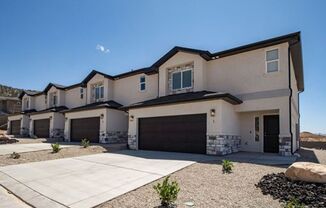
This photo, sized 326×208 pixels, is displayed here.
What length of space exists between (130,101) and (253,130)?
10.9 metres

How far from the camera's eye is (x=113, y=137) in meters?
20.6

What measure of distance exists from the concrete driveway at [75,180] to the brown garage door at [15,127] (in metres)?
28.0

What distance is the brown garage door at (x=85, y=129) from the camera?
21.3 metres

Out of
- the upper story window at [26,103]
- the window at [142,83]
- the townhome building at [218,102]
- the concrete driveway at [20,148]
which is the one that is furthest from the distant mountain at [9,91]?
the window at [142,83]

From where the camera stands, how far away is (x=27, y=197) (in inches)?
236

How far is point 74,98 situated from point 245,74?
20170 mm

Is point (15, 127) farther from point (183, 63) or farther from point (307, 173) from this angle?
point (307, 173)

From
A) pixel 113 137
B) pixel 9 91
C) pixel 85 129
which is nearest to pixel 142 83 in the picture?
pixel 113 137

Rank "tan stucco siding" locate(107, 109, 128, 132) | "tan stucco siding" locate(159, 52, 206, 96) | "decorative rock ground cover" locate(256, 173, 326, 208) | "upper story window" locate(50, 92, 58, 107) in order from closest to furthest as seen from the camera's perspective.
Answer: "decorative rock ground cover" locate(256, 173, 326, 208) < "tan stucco siding" locate(159, 52, 206, 96) < "tan stucco siding" locate(107, 109, 128, 132) < "upper story window" locate(50, 92, 58, 107)

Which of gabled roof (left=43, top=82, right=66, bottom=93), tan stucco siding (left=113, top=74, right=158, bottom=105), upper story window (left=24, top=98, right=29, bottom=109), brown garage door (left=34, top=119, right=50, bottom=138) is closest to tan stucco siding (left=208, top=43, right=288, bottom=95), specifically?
tan stucco siding (left=113, top=74, right=158, bottom=105)

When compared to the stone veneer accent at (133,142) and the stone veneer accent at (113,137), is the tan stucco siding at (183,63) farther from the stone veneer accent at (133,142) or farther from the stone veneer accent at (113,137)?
the stone veneer accent at (113,137)

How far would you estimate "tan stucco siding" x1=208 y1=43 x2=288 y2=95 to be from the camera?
13.1 meters

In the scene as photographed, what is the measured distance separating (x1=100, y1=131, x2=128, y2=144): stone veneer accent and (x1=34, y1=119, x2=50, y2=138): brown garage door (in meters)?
11.1

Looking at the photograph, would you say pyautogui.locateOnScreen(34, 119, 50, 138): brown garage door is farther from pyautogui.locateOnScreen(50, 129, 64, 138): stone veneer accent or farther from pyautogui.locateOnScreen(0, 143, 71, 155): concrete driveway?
pyautogui.locateOnScreen(0, 143, 71, 155): concrete driveway
